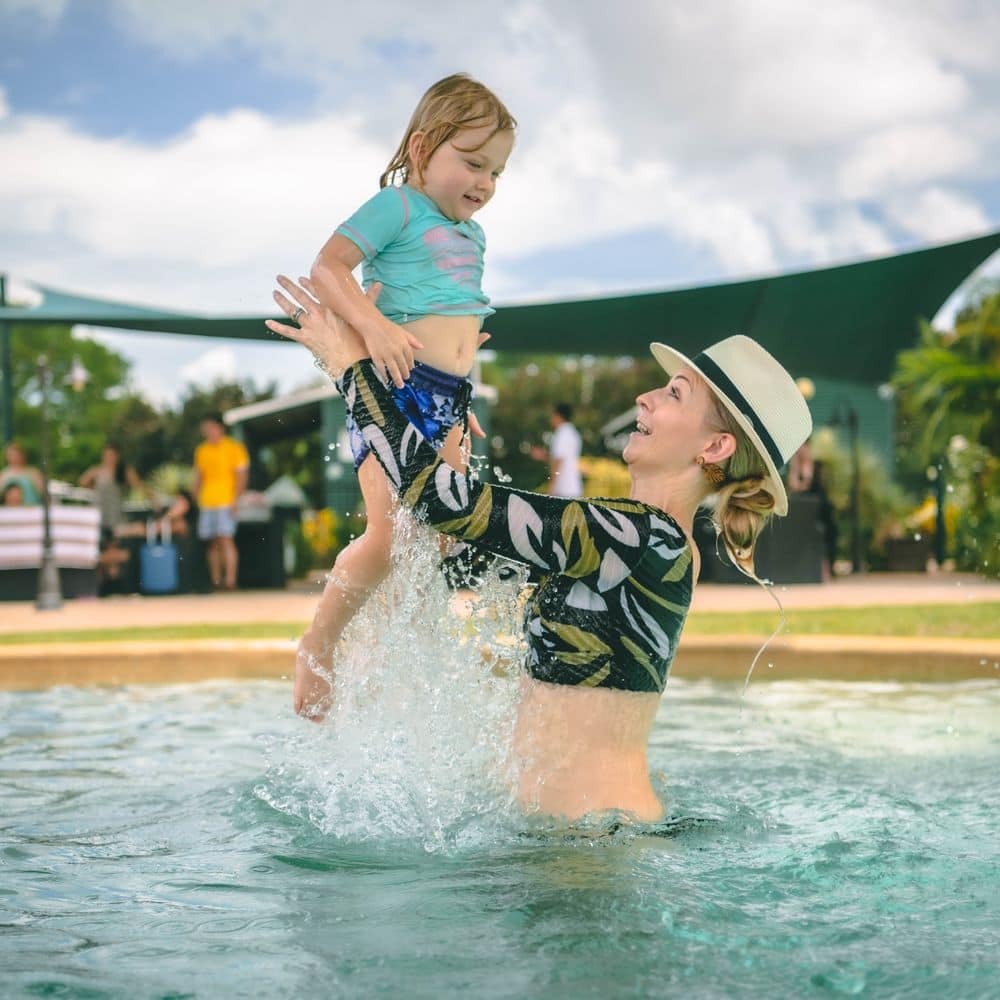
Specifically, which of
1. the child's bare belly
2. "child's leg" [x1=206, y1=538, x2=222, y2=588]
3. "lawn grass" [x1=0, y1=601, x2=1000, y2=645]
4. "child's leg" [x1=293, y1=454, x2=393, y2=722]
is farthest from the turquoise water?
"child's leg" [x1=206, y1=538, x2=222, y2=588]

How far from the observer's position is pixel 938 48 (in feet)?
192

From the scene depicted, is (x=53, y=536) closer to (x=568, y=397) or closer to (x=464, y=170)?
(x=464, y=170)

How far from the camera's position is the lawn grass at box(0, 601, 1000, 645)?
20.7ft

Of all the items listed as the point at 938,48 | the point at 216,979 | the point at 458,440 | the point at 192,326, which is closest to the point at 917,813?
the point at 458,440

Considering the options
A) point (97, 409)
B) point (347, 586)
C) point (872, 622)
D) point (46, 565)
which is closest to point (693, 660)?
point (872, 622)

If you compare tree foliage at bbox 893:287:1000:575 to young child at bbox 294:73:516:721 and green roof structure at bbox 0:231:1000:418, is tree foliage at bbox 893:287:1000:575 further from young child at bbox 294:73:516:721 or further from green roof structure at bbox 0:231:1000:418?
young child at bbox 294:73:516:721

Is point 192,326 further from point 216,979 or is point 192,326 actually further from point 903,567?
point 216,979

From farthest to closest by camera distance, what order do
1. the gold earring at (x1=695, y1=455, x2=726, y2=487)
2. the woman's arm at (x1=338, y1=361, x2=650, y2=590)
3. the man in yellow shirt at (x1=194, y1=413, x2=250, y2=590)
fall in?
the man in yellow shirt at (x1=194, y1=413, x2=250, y2=590)
the gold earring at (x1=695, y1=455, x2=726, y2=487)
the woman's arm at (x1=338, y1=361, x2=650, y2=590)

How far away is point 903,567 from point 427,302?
13.8 m

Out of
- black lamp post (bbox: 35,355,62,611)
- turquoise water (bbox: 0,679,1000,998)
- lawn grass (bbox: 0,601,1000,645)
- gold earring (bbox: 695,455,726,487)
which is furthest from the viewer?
black lamp post (bbox: 35,355,62,611)

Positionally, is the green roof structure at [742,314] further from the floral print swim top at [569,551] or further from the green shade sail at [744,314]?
the floral print swim top at [569,551]

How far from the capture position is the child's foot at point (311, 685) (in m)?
2.89

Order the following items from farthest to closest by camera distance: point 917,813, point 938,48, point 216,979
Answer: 1. point 938,48
2. point 917,813
3. point 216,979

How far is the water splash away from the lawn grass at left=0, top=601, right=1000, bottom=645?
305cm
